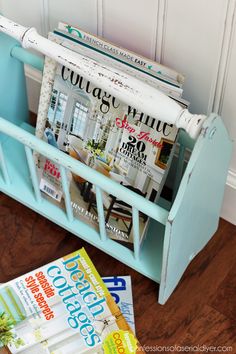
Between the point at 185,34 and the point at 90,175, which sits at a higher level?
the point at 185,34

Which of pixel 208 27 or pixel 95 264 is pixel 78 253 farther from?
pixel 208 27

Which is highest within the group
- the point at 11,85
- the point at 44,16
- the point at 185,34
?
the point at 185,34

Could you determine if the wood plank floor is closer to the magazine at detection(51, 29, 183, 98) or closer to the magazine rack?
the magazine rack

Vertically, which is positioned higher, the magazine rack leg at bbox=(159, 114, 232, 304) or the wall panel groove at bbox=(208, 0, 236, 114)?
the wall panel groove at bbox=(208, 0, 236, 114)

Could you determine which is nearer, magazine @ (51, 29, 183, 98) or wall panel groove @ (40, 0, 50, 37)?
magazine @ (51, 29, 183, 98)

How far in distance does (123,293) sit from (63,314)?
142 mm

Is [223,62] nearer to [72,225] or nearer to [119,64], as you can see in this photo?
[119,64]

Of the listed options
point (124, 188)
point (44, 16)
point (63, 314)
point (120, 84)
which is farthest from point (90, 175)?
point (44, 16)

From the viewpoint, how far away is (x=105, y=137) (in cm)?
108

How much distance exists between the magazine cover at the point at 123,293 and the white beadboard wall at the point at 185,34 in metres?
0.31

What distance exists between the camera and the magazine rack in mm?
918

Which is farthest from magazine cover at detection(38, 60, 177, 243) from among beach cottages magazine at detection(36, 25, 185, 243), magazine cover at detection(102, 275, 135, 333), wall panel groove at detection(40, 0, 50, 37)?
wall panel groove at detection(40, 0, 50, 37)

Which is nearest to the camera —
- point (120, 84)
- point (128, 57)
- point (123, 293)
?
point (120, 84)

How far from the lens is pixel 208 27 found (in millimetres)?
996
